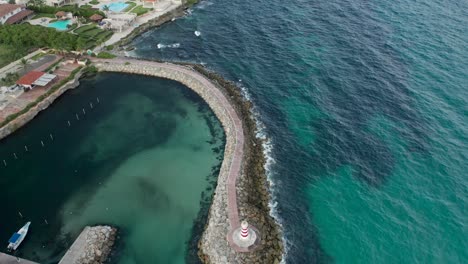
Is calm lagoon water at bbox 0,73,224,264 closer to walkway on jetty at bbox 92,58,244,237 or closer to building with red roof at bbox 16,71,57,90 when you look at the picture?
walkway on jetty at bbox 92,58,244,237

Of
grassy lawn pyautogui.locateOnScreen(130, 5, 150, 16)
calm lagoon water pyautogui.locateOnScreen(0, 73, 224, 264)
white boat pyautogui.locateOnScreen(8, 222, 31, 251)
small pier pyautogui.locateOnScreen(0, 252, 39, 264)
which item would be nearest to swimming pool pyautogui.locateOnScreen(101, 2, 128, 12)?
grassy lawn pyautogui.locateOnScreen(130, 5, 150, 16)

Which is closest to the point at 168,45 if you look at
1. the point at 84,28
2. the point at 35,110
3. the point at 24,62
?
the point at 84,28

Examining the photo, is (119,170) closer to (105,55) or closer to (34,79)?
(34,79)

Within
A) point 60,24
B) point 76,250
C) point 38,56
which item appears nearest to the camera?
point 76,250

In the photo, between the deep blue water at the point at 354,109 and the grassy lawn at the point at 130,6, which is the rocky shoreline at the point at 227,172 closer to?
the deep blue water at the point at 354,109

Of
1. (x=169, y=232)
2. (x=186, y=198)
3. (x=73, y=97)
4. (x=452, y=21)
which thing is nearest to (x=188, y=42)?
(x=73, y=97)

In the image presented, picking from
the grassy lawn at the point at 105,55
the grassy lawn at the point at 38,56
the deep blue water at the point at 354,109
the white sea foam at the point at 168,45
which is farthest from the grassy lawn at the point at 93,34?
the white sea foam at the point at 168,45

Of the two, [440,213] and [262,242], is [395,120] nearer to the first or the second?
[440,213]
